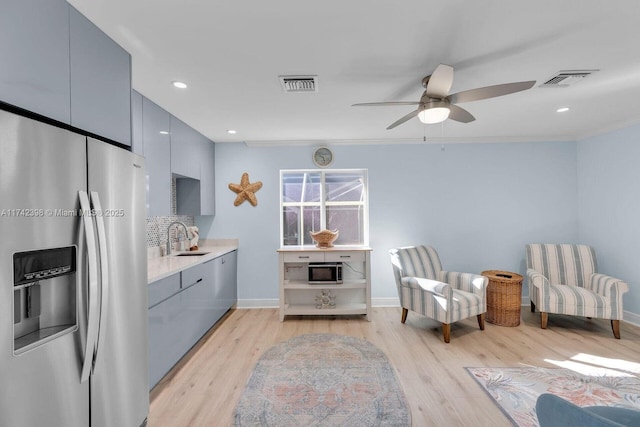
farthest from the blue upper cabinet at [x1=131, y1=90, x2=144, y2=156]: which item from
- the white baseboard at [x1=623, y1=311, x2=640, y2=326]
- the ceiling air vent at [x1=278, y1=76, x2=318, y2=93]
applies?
the white baseboard at [x1=623, y1=311, x2=640, y2=326]

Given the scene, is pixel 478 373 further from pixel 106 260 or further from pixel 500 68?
pixel 106 260

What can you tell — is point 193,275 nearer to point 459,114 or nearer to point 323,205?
point 323,205

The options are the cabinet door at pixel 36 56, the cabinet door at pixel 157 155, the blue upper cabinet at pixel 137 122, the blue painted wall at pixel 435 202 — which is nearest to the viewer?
the cabinet door at pixel 36 56

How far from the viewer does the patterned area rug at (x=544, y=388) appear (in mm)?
1985

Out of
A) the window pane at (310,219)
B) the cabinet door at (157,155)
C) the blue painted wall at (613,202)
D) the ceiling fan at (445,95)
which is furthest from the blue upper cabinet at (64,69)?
the blue painted wall at (613,202)

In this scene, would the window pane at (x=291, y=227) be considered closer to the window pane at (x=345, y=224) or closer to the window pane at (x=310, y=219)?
the window pane at (x=310, y=219)

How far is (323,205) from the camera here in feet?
13.9

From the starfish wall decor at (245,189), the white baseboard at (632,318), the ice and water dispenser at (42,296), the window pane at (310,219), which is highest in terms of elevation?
the starfish wall decor at (245,189)

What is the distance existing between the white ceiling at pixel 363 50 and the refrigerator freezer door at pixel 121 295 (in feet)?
2.50

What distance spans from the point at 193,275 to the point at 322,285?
1609 mm

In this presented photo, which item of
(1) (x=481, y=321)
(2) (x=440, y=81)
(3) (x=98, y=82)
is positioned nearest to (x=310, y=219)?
(1) (x=481, y=321)

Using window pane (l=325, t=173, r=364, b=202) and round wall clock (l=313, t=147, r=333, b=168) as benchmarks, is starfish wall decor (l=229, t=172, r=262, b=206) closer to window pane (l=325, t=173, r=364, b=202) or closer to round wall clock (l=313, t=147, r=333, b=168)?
round wall clock (l=313, t=147, r=333, b=168)

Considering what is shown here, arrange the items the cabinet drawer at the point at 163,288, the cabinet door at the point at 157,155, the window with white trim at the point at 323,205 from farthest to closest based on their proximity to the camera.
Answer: the window with white trim at the point at 323,205
the cabinet door at the point at 157,155
the cabinet drawer at the point at 163,288

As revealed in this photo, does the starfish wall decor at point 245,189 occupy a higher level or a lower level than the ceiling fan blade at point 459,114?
lower
